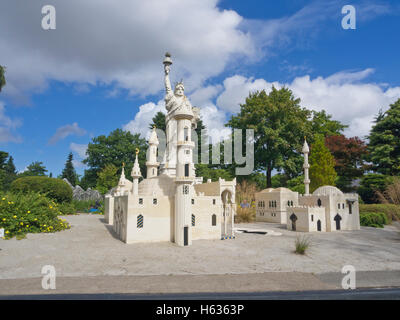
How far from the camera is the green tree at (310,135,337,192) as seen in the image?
102ft

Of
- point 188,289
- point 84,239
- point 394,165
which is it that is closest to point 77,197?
point 84,239

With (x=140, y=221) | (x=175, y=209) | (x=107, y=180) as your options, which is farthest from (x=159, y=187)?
(x=107, y=180)

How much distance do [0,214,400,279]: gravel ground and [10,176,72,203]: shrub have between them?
49.8 ft

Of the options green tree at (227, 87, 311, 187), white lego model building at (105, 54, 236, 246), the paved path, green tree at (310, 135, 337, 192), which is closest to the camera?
the paved path

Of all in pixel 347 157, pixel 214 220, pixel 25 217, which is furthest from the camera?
pixel 347 157

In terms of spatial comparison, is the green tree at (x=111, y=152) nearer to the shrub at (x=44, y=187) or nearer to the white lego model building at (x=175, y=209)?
the shrub at (x=44, y=187)

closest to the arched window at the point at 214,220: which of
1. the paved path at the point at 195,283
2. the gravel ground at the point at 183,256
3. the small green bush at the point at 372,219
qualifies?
the gravel ground at the point at 183,256

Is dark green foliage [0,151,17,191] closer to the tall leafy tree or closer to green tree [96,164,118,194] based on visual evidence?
green tree [96,164,118,194]

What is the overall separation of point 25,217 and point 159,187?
905 centimetres

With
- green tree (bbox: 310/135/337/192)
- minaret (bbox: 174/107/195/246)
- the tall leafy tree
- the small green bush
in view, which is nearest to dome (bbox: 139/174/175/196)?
minaret (bbox: 174/107/195/246)

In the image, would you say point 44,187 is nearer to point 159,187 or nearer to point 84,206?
point 84,206

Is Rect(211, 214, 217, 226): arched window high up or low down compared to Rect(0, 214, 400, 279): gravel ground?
up

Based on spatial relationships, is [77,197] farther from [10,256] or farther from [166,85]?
[10,256]

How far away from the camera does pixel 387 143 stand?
3322cm
